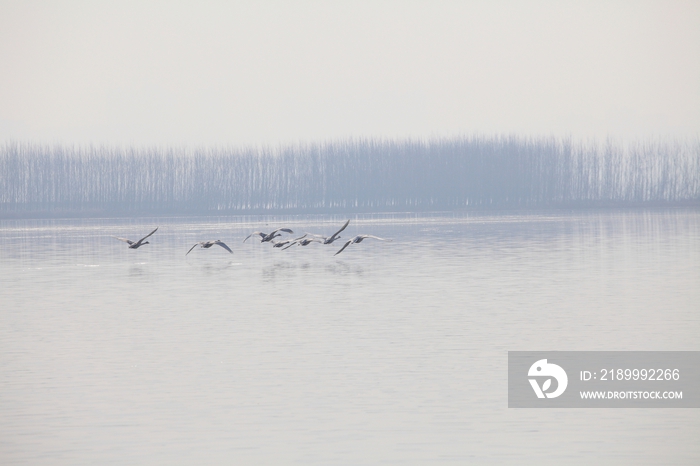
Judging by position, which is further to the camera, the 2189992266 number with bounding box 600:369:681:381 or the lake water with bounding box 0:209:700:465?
the 2189992266 number with bounding box 600:369:681:381

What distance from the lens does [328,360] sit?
44.0 feet

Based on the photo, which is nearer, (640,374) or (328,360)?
(640,374)

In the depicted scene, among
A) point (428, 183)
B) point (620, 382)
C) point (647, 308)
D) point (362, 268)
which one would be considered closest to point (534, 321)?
point (647, 308)

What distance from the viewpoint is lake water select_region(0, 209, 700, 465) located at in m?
9.40

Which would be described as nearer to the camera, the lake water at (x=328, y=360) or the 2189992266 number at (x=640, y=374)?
the lake water at (x=328, y=360)

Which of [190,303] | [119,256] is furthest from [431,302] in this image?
[119,256]

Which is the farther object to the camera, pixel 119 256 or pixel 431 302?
pixel 119 256

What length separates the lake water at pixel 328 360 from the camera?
9398 millimetres

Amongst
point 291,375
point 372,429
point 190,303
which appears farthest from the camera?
point 190,303

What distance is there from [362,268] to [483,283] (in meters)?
6.58

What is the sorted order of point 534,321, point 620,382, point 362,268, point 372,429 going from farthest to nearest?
point 362,268
point 534,321
point 620,382
point 372,429

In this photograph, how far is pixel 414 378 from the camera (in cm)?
1205

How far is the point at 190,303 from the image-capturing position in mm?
20703

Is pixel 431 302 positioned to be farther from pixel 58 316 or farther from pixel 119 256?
pixel 119 256
